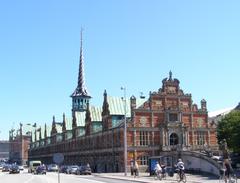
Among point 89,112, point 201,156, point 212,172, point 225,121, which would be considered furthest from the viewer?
point 89,112

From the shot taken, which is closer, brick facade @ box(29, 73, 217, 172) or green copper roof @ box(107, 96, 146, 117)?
brick facade @ box(29, 73, 217, 172)

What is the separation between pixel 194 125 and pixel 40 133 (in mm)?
86584

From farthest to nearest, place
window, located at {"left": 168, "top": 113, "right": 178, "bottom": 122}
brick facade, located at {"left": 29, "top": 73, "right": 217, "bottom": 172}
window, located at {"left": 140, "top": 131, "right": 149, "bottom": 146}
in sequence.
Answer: window, located at {"left": 168, "top": 113, "right": 178, "bottom": 122} < window, located at {"left": 140, "top": 131, "right": 149, "bottom": 146} < brick facade, located at {"left": 29, "top": 73, "right": 217, "bottom": 172}

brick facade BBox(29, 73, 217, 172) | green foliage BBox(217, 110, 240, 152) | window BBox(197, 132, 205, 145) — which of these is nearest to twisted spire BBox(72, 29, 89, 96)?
brick facade BBox(29, 73, 217, 172)

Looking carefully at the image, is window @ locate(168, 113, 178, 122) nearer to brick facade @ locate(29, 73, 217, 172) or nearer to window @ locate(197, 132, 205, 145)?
brick facade @ locate(29, 73, 217, 172)

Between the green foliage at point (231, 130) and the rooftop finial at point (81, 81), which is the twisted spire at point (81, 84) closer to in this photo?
the rooftop finial at point (81, 81)

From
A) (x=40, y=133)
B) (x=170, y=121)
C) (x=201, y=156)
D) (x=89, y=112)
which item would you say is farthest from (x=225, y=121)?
(x=40, y=133)

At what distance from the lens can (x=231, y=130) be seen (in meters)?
67.6

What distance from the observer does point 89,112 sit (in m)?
97.1

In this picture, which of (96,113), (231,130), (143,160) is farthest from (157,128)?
(96,113)

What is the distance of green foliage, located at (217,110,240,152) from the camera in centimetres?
6339

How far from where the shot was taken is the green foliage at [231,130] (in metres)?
63.4

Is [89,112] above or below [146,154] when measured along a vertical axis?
above

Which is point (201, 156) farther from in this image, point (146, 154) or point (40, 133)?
point (40, 133)
